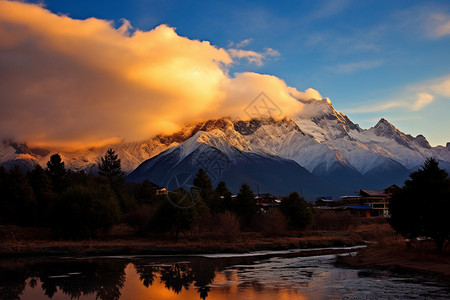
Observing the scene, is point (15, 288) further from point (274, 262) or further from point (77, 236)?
point (77, 236)

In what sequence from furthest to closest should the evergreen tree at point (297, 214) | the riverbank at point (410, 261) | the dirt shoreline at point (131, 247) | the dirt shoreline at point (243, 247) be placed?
the evergreen tree at point (297, 214) → the dirt shoreline at point (131, 247) → the dirt shoreline at point (243, 247) → the riverbank at point (410, 261)

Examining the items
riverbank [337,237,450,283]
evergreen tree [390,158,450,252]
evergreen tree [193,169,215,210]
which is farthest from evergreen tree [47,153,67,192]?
evergreen tree [390,158,450,252]

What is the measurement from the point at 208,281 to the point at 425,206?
20.2 metres

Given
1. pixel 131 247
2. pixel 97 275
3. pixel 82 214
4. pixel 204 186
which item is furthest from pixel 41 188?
pixel 97 275

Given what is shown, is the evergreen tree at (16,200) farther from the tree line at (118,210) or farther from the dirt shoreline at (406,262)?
the dirt shoreline at (406,262)

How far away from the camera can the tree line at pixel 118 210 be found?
73062mm

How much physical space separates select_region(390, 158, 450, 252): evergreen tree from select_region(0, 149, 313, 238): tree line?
124 ft

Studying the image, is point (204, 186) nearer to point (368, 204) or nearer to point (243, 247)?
Result: point (243, 247)

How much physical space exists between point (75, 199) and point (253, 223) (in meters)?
38.9

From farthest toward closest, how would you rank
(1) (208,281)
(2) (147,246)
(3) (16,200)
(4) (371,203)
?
(4) (371,203)
(3) (16,200)
(2) (147,246)
(1) (208,281)

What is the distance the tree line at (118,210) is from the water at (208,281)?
2337 centimetres

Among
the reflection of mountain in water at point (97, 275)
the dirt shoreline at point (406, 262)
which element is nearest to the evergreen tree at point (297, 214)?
the reflection of mountain in water at point (97, 275)

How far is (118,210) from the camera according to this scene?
2968 inches

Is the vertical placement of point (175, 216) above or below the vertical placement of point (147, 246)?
above
